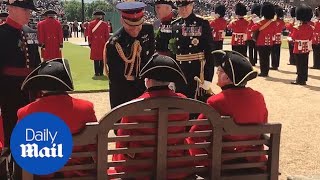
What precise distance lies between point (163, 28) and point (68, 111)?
2947 millimetres

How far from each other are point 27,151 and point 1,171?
104 centimetres

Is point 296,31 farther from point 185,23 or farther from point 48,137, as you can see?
point 48,137

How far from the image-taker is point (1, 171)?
3.52 m

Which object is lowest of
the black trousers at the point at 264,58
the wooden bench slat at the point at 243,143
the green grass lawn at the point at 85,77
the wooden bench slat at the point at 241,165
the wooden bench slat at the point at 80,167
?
the green grass lawn at the point at 85,77

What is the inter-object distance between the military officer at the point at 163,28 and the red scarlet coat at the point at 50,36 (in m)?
5.18

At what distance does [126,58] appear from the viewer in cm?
450

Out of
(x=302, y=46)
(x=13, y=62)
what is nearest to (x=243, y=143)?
(x=13, y=62)

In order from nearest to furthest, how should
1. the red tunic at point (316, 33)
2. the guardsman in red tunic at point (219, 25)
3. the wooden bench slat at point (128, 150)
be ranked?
the wooden bench slat at point (128, 150), the red tunic at point (316, 33), the guardsman in red tunic at point (219, 25)

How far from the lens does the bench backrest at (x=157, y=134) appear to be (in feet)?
9.37

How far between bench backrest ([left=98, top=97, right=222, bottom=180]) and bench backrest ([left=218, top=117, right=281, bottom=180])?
0.29 feet

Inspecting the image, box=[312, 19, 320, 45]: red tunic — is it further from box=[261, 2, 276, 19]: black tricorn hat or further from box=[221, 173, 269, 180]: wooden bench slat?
box=[221, 173, 269, 180]: wooden bench slat

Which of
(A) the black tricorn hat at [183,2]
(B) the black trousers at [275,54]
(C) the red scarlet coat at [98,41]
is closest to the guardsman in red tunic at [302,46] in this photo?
(B) the black trousers at [275,54]

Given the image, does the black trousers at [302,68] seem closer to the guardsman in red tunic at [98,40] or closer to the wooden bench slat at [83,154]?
the guardsman in red tunic at [98,40]

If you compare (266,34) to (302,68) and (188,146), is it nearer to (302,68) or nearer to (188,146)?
(302,68)
